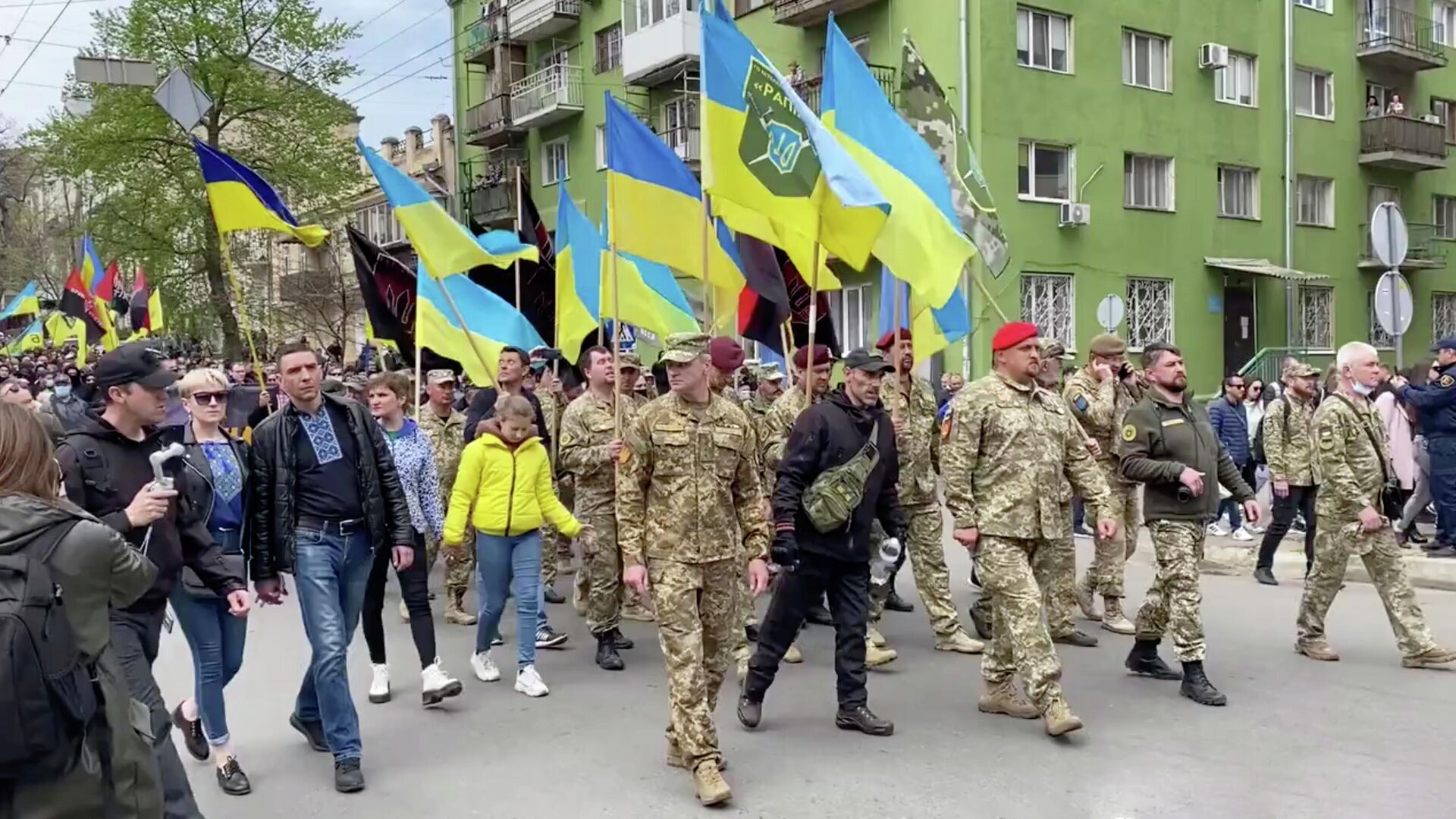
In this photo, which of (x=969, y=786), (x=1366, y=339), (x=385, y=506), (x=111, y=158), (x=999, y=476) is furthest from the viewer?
(x=111, y=158)

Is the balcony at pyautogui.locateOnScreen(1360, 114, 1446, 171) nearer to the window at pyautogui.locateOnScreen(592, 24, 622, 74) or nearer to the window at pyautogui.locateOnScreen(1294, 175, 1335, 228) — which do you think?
the window at pyautogui.locateOnScreen(1294, 175, 1335, 228)

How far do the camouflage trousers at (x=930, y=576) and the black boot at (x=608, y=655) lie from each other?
164 cm

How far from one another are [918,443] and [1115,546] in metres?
1.62

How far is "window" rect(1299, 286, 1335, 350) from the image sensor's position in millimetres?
29531

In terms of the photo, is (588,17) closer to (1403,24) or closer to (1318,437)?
(1403,24)

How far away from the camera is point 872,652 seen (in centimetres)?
748

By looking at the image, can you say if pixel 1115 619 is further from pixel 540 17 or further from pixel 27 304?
pixel 27 304

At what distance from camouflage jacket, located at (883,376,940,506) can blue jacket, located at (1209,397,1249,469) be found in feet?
19.8

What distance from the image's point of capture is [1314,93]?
3002 centimetres

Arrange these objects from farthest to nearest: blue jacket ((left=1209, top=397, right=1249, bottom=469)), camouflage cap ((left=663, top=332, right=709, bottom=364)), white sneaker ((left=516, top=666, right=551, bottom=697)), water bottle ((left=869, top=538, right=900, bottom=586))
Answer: blue jacket ((left=1209, top=397, right=1249, bottom=469))
white sneaker ((left=516, top=666, right=551, bottom=697))
water bottle ((left=869, top=538, right=900, bottom=586))
camouflage cap ((left=663, top=332, right=709, bottom=364))

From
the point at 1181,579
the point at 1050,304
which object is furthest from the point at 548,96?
the point at 1181,579

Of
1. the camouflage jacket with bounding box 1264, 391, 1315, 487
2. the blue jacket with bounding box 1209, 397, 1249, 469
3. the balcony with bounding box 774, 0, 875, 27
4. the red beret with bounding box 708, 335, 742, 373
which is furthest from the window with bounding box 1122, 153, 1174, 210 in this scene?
the red beret with bounding box 708, 335, 742, 373

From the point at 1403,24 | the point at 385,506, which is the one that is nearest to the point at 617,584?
the point at 385,506

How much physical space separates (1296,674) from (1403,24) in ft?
101
